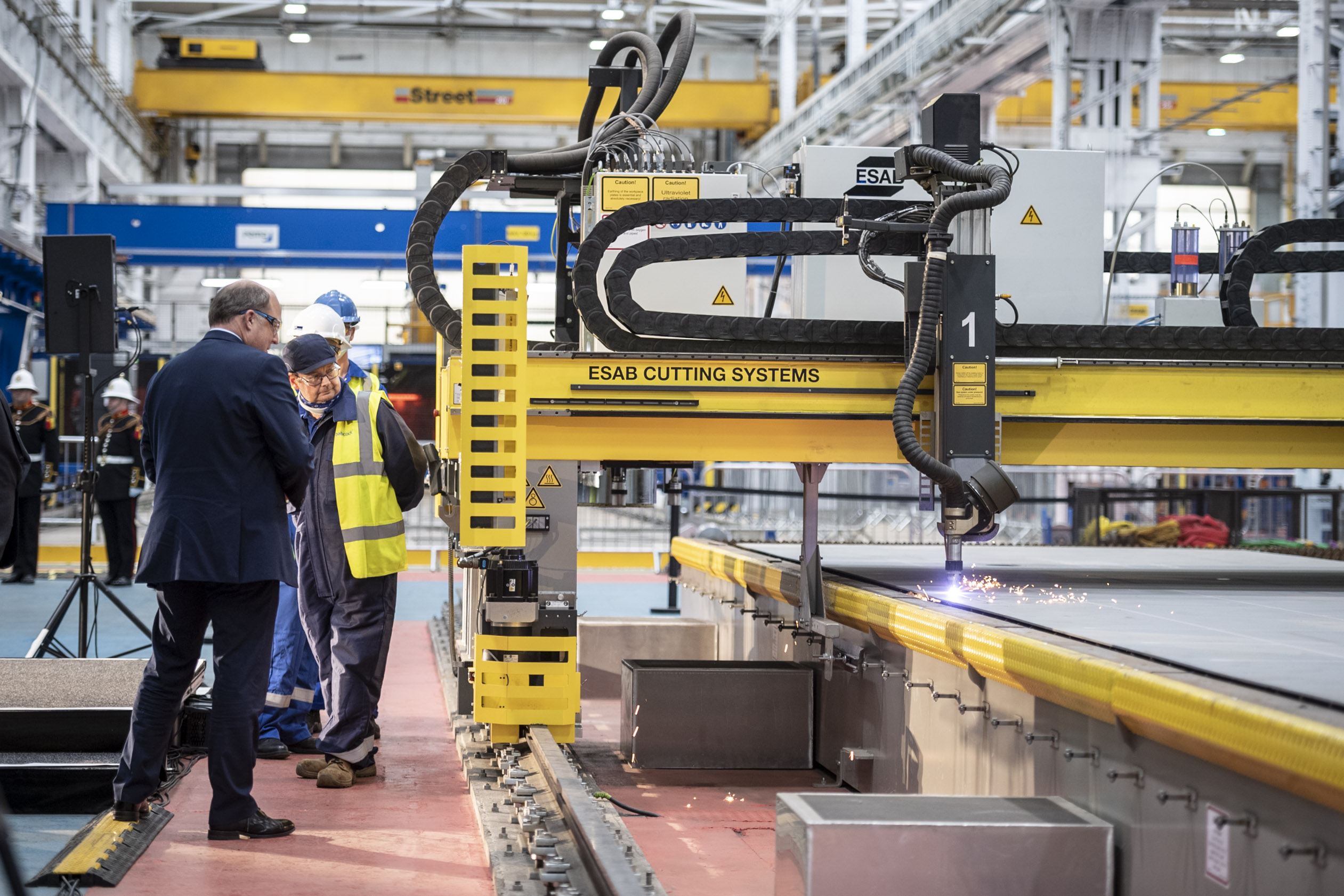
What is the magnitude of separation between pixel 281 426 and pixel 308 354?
77 centimetres

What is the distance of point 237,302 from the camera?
3.60m

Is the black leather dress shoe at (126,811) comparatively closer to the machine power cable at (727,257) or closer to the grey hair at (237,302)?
the grey hair at (237,302)

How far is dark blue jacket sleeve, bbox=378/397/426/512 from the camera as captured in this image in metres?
4.36

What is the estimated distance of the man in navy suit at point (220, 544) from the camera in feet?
11.1

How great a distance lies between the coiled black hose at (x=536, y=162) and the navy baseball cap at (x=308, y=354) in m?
0.34

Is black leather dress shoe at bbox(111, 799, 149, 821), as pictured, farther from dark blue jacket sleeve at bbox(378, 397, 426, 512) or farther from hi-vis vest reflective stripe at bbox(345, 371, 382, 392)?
hi-vis vest reflective stripe at bbox(345, 371, 382, 392)

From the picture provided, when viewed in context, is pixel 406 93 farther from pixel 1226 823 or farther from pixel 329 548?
pixel 1226 823

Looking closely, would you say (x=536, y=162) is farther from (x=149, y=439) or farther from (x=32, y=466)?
(x=32, y=466)

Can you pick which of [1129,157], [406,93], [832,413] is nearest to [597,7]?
[406,93]

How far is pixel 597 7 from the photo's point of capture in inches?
951

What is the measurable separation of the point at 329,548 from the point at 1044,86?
21.1 metres

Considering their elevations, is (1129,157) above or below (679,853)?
above

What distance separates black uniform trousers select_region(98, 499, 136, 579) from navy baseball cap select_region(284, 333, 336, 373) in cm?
672

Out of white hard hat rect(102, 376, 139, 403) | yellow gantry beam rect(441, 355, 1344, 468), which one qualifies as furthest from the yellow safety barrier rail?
white hard hat rect(102, 376, 139, 403)
